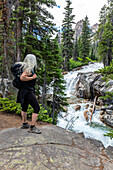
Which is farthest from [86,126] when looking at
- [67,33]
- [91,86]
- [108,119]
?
[67,33]

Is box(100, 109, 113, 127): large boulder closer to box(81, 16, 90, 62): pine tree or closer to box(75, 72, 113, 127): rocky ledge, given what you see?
box(75, 72, 113, 127): rocky ledge

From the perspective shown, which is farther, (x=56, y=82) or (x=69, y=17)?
(x=69, y=17)

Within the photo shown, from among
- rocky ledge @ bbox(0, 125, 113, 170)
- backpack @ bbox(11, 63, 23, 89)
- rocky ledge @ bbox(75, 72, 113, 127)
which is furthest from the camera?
rocky ledge @ bbox(75, 72, 113, 127)

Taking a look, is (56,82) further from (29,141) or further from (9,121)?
(29,141)

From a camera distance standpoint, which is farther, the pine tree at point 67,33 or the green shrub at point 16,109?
the pine tree at point 67,33

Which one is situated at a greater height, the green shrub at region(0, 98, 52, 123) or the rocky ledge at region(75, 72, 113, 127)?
the rocky ledge at region(75, 72, 113, 127)

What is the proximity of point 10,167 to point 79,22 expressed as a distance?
181518 millimetres

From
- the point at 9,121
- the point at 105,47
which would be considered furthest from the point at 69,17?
the point at 9,121

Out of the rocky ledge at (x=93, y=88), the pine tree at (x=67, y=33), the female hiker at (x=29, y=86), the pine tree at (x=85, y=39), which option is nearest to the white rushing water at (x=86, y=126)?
the rocky ledge at (x=93, y=88)

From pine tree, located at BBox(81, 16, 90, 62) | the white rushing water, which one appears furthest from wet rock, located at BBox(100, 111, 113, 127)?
pine tree, located at BBox(81, 16, 90, 62)

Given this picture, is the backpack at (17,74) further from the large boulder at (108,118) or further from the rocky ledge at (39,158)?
the large boulder at (108,118)

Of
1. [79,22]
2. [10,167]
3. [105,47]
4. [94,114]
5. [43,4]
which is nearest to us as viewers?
[10,167]

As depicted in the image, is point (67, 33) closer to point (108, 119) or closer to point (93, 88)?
point (93, 88)

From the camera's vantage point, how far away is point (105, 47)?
777 inches
